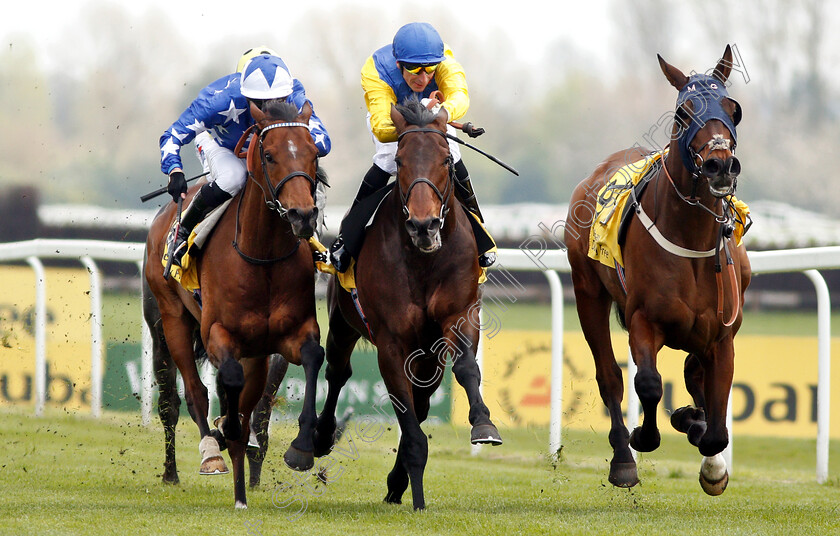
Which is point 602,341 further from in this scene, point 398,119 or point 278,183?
point 278,183

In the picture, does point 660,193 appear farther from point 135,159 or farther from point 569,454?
point 135,159

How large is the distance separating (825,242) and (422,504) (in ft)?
50.8

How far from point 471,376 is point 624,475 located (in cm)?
112

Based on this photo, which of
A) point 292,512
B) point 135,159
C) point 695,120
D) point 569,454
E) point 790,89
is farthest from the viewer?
point 790,89

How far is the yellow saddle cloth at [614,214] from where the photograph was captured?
5.46 m

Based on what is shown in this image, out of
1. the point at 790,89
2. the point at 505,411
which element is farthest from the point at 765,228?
the point at 505,411

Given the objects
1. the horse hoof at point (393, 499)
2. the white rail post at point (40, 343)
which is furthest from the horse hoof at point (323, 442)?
the white rail post at point (40, 343)

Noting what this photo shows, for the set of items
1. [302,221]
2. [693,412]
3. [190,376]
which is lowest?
[693,412]

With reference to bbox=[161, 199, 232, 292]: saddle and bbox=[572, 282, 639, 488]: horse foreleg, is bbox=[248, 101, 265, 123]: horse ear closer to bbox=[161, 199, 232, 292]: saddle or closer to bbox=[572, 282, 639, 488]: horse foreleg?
bbox=[161, 199, 232, 292]: saddle

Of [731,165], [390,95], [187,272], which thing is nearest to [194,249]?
[187,272]

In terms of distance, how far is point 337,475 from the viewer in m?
6.69

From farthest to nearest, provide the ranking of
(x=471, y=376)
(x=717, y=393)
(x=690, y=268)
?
(x=717, y=393)
(x=690, y=268)
(x=471, y=376)

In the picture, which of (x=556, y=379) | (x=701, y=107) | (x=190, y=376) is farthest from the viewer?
(x=556, y=379)

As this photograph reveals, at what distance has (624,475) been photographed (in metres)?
5.49
